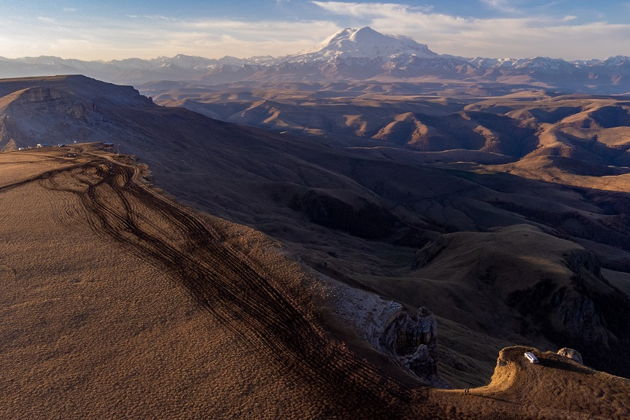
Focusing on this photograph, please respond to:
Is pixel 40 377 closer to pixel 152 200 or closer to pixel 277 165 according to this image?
pixel 152 200

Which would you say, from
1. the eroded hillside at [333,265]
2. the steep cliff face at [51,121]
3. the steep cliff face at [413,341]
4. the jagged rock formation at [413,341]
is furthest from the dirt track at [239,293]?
the steep cliff face at [51,121]

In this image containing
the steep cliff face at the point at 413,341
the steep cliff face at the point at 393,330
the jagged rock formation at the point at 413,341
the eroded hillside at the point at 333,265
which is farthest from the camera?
the jagged rock formation at the point at 413,341

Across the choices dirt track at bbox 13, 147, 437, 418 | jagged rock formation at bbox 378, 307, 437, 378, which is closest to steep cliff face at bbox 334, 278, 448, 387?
jagged rock formation at bbox 378, 307, 437, 378

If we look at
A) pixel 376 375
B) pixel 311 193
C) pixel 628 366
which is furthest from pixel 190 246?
pixel 311 193

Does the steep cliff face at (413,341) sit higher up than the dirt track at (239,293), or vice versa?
the dirt track at (239,293)

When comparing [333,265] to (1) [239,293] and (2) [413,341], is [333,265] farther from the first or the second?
(1) [239,293]

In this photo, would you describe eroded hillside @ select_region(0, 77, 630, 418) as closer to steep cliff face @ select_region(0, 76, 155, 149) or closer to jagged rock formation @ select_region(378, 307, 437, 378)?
jagged rock formation @ select_region(378, 307, 437, 378)

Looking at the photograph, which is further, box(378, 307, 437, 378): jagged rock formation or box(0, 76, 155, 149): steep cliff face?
box(0, 76, 155, 149): steep cliff face

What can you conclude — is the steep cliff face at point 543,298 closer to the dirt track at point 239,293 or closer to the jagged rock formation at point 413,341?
the jagged rock formation at point 413,341
